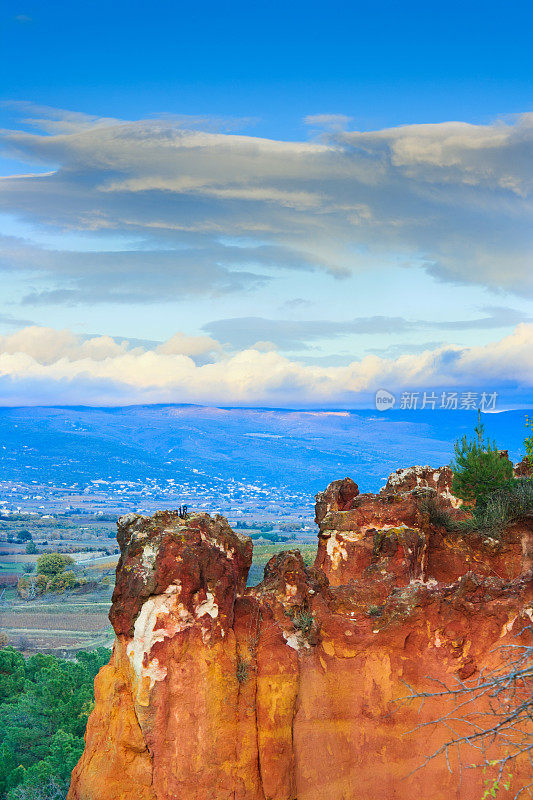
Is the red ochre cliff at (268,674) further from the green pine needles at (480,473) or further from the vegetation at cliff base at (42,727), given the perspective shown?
the green pine needles at (480,473)

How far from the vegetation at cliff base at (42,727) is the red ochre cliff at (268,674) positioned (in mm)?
14654

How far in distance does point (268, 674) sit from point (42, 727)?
80.1 ft

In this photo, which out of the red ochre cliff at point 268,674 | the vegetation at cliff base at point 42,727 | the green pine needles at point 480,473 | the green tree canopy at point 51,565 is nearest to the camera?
the red ochre cliff at point 268,674

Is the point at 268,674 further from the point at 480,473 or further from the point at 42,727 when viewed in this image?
the point at 42,727

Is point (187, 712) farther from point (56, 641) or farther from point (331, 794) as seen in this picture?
point (56, 641)

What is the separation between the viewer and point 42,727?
35594mm

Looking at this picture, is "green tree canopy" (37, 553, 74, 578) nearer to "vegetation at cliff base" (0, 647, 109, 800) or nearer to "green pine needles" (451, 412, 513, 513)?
"vegetation at cliff base" (0, 647, 109, 800)

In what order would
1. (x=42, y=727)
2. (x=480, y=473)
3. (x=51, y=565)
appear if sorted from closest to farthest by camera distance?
(x=480, y=473) → (x=42, y=727) → (x=51, y=565)

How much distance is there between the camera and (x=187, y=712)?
48.0 ft

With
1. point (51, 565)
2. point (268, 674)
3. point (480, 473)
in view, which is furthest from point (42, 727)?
point (51, 565)

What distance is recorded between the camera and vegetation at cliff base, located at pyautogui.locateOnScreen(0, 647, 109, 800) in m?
28.3

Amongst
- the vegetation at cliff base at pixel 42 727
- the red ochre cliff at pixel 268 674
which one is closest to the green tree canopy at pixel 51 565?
the vegetation at cliff base at pixel 42 727

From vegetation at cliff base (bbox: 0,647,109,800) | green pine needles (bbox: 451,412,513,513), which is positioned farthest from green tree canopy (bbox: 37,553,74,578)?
green pine needles (bbox: 451,412,513,513)

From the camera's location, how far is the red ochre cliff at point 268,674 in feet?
48.2
